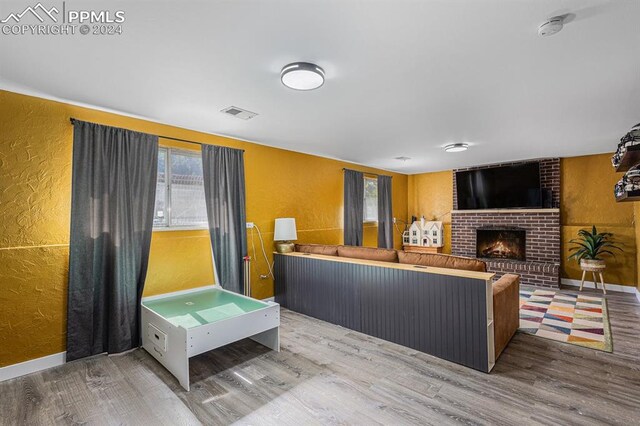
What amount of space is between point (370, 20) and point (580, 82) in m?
1.98

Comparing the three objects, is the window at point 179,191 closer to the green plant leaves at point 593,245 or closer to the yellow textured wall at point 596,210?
the green plant leaves at point 593,245

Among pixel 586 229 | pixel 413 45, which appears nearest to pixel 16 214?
pixel 413 45

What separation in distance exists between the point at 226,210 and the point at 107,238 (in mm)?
1276

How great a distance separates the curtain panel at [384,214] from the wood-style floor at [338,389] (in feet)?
11.9

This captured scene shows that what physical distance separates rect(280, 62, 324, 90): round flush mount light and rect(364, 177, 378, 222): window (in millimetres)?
4247

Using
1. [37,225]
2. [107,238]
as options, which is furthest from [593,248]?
[37,225]

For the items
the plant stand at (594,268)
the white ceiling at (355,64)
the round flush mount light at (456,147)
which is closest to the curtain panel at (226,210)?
the white ceiling at (355,64)

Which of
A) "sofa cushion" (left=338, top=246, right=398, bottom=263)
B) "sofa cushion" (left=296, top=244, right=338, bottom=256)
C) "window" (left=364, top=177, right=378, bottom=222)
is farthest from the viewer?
"window" (left=364, top=177, right=378, bottom=222)

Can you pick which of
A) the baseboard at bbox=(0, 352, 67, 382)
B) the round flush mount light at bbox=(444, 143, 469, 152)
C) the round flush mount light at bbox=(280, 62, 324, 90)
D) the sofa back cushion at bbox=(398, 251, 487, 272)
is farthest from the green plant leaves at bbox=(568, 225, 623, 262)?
the baseboard at bbox=(0, 352, 67, 382)

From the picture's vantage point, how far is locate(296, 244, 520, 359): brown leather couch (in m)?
2.74

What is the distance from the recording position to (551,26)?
1654mm

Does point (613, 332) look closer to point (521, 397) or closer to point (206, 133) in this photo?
point (521, 397)

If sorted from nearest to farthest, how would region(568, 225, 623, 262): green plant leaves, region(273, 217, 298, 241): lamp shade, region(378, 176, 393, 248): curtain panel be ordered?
1. region(273, 217, 298, 241): lamp shade
2. region(568, 225, 623, 262): green plant leaves
3. region(378, 176, 393, 248): curtain panel

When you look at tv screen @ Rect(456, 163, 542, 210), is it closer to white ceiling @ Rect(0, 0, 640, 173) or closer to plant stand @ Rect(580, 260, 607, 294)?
plant stand @ Rect(580, 260, 607, 294)
